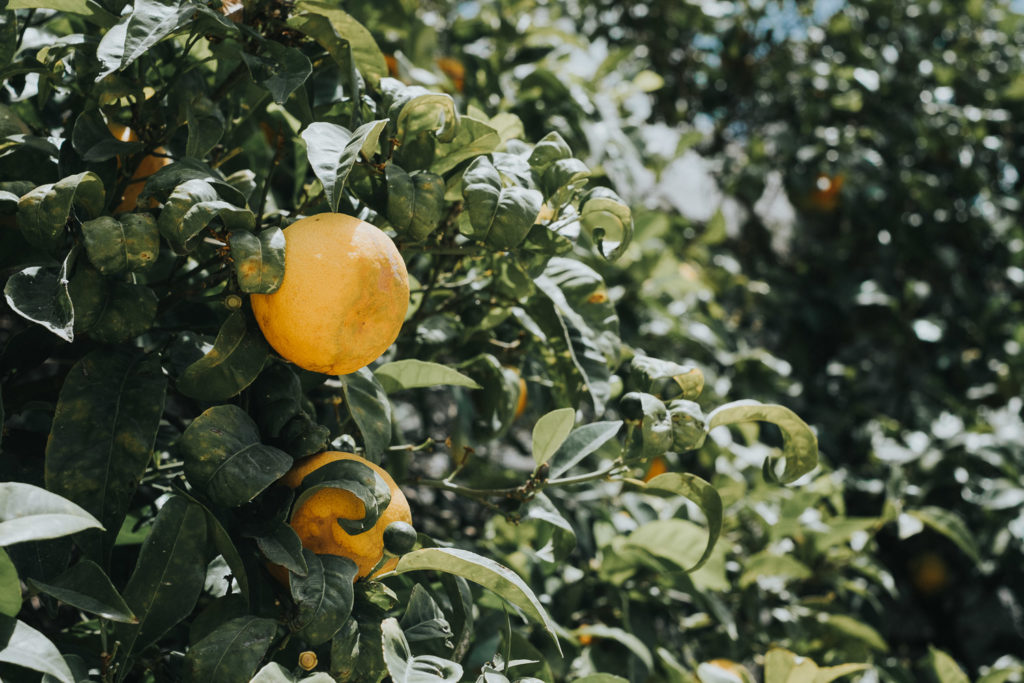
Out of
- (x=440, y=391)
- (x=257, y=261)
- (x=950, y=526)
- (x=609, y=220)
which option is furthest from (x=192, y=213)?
(x=950, y=526)

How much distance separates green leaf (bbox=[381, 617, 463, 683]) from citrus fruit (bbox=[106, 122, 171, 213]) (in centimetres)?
54

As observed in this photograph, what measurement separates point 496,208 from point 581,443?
0.99 ft

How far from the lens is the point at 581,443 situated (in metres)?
0.88

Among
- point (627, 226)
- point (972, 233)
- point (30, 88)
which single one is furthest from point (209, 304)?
point (972, 233)

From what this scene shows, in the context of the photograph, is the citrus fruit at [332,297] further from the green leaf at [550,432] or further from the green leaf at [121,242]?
the green leaf at [550,432]

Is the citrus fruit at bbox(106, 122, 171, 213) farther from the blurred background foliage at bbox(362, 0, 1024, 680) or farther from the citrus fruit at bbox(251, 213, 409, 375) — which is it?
the blurred background foliage at bbox(362, 0, 1024, 680)

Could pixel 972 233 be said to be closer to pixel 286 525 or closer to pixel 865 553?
pixel 865 553

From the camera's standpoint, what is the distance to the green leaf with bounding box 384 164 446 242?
709mm

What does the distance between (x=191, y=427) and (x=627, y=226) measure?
0.45 meters

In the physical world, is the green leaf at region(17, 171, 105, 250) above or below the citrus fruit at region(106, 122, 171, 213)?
above

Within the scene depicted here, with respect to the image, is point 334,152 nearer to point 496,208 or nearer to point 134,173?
point 496,208

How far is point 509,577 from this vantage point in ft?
2.14

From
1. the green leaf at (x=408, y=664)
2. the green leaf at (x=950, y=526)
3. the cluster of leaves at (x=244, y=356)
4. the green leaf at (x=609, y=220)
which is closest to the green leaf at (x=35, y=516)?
the cluster of leaves at (x=244, y=356)

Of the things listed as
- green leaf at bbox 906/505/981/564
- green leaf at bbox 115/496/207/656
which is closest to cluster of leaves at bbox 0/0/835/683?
green leaf at bbox 115/496/207/656
